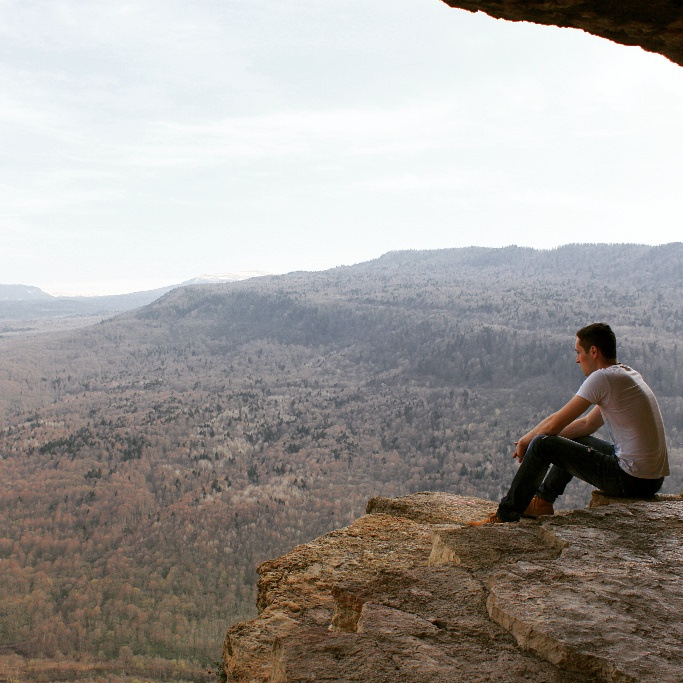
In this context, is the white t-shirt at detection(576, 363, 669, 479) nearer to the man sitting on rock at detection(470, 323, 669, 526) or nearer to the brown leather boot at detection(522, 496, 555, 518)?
the man sitting on rock at detection(470, 323, 669, 526)

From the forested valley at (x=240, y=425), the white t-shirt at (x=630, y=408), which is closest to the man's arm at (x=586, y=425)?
the white t-shirt at (x=630, y=408)

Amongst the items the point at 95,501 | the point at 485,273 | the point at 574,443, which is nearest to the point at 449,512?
the point at 574,443

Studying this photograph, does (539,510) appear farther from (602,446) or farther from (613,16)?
(613,16)

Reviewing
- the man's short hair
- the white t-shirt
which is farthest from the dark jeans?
the man's short hair

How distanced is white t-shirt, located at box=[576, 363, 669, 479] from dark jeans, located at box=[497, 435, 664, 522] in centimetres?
31

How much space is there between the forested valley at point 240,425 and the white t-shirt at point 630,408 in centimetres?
3037

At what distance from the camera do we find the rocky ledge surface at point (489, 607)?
9.46ft

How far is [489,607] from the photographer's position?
11.5 ft

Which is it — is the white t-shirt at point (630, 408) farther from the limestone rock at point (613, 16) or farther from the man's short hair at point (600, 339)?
the limestone rock at point (613, 16)

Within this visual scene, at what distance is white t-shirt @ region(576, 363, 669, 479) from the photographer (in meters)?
5.04

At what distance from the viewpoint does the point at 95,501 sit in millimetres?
53250

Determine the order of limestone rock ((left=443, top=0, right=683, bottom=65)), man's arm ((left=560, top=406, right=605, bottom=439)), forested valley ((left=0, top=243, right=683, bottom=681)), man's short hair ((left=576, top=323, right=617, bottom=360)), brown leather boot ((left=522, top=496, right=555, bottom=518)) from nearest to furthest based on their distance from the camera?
limestone rock ((left=443, top=0, right=683, bottom=65)) → man's short hair ((left=576, top=323, right=617, bottom=360)) → brown leather boot ((left=522, top=496, right=555, bottom=518)) → man's arm ((left=560, top=406, right=605, bottom=439)) → forested valley ((left=0, top=243, right=683, bottom=681))

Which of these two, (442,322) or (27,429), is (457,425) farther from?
(27,429)

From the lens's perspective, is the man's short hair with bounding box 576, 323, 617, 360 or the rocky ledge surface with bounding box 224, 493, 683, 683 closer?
the rocky ledge surface with bounding box 224, 493, 683, 683
